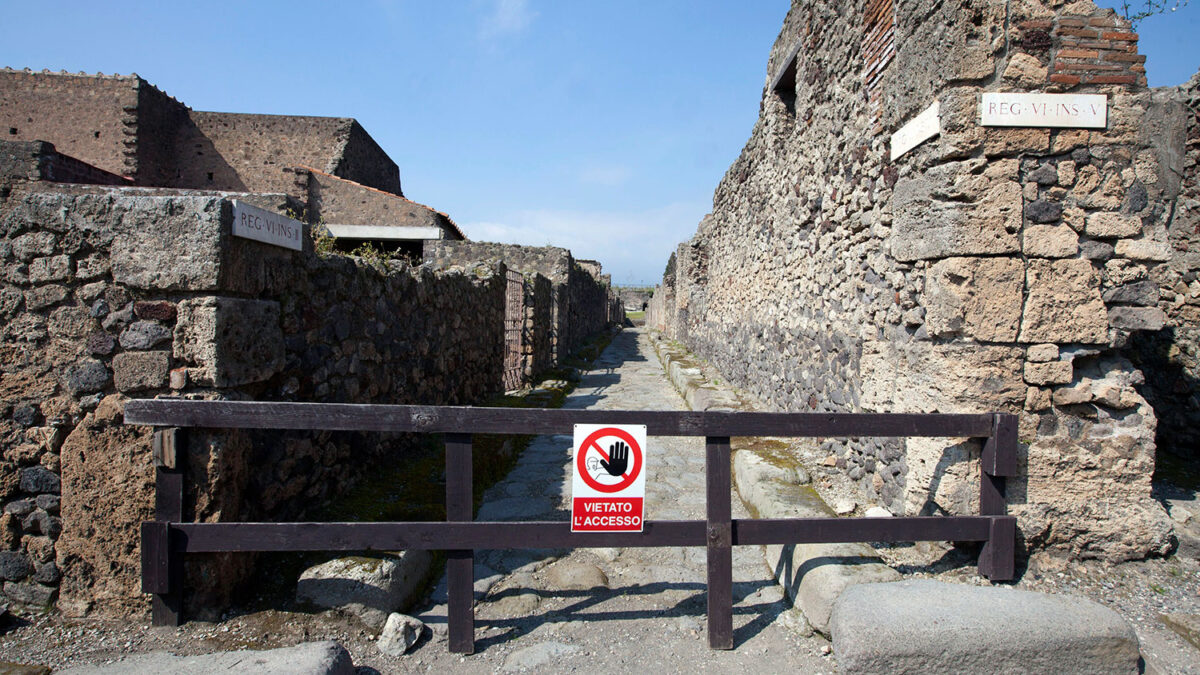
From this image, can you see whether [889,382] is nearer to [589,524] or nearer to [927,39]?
[927,39]

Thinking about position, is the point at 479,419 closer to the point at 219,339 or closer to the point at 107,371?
the point at 219,339

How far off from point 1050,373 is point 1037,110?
1.28 m

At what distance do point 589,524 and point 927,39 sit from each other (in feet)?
9.98

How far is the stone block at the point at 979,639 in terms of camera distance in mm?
2201

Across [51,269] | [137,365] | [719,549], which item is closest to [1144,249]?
[719,549]

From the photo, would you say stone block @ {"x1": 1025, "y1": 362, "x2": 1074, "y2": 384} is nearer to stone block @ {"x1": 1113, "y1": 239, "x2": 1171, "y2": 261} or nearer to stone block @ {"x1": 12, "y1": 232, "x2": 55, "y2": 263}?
stone block @ {"x1": 1113, "y1": 239, "x2": 1171, "y2": 261}

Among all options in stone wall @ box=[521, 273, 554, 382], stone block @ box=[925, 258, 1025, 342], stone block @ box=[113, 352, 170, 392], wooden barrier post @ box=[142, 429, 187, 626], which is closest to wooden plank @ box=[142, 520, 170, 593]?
wooden barrier post @ box=[142, 429, 187, 626]

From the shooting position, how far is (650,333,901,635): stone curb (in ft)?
8.83

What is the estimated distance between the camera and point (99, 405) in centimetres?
261

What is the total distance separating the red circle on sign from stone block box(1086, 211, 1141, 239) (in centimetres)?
250

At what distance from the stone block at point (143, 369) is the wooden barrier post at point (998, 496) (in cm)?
365

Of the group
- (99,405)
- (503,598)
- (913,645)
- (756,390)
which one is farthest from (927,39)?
(756,390)

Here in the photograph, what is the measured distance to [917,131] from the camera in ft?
10.9

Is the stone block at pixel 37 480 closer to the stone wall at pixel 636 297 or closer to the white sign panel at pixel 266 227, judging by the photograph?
the white sign panel at pixel 266 227
